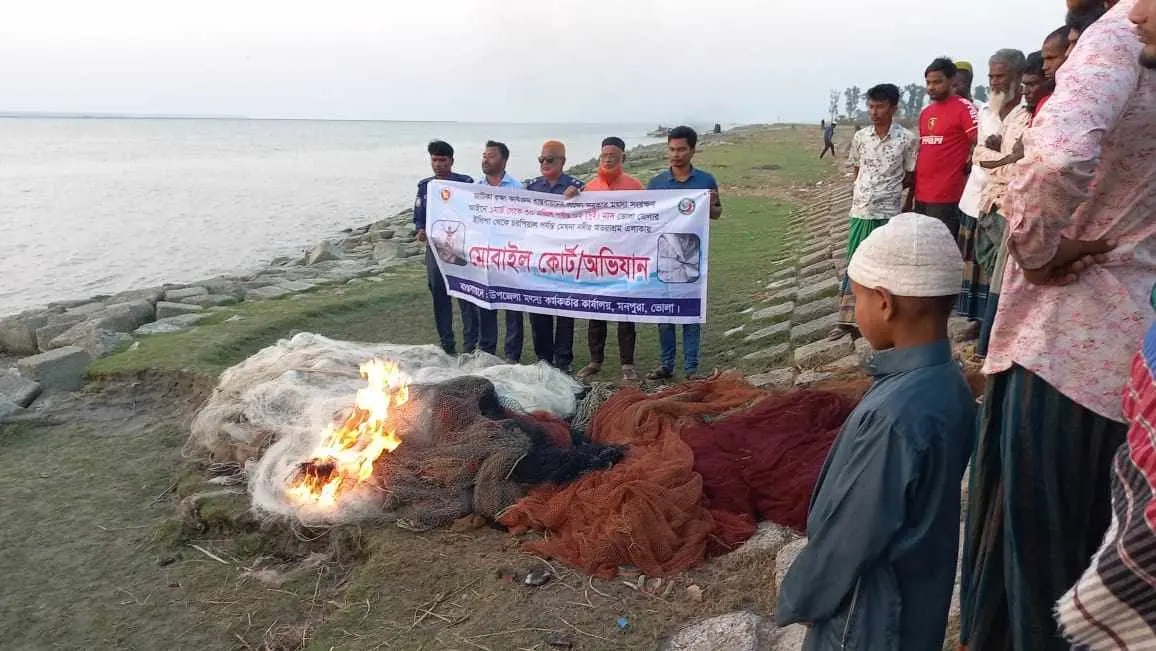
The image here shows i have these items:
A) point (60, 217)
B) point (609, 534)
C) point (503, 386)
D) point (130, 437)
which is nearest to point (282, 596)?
point (609, 534)

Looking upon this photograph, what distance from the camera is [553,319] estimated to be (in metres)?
7.91

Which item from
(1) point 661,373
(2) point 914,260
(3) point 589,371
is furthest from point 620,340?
(2) point 914,260

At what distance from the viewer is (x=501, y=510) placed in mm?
4539

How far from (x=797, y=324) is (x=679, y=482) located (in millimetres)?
4727

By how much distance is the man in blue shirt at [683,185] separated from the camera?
22.2 feet

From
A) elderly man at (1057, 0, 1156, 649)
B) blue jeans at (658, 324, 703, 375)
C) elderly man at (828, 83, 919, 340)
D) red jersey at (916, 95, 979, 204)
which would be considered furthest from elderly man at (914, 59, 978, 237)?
elderly man at (1057, 0, 1156, 649)

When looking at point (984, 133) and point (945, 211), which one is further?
point (945, 211)

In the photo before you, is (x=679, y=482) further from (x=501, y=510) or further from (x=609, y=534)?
(x=501, y=510)

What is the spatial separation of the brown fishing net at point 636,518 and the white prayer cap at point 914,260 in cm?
234

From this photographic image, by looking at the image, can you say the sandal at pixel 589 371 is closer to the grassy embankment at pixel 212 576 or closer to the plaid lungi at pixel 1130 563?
the grassy embankment at pixel 212 576

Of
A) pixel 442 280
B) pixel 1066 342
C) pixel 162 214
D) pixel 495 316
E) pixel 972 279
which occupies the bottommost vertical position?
pixel 162 214

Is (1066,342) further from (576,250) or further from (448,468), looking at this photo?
(576,250)

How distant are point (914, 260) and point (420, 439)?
3729mm

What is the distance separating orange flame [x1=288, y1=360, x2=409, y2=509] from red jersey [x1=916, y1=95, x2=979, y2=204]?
4764 millimetres
